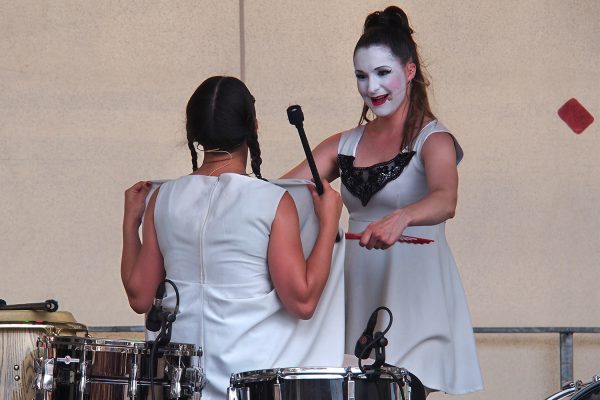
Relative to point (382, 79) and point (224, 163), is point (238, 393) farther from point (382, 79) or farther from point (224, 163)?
point (382, 79)

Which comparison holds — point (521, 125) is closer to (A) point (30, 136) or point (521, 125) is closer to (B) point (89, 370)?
(A) point (30, 136)

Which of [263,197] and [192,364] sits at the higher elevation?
[263,197]

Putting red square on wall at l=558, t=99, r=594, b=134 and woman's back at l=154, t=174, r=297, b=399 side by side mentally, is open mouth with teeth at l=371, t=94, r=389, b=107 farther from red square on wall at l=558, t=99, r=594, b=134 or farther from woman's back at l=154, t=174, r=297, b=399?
red square on wall at l=558, t=99, r=594, b=134

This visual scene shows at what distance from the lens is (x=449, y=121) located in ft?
17.7

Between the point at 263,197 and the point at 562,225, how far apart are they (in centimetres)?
291

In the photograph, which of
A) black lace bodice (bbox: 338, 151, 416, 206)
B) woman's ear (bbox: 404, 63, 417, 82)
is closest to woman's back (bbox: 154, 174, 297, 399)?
black lace bodice (bbox: 338, 151, 416, 206)

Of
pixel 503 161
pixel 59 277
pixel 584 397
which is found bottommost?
pixel 584 397

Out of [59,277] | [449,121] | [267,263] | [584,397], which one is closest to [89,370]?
[267,263]

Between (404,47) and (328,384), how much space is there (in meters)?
1.19

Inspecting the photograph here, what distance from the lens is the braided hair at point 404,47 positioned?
3303mm

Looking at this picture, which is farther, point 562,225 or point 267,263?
point 562,225

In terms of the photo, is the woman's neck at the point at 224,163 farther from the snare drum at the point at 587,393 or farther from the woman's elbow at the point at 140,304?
the snare drum at the point at 587,393

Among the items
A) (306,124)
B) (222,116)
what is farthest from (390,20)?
(306,124)

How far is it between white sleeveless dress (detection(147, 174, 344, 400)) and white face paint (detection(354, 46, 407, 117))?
0.62m
